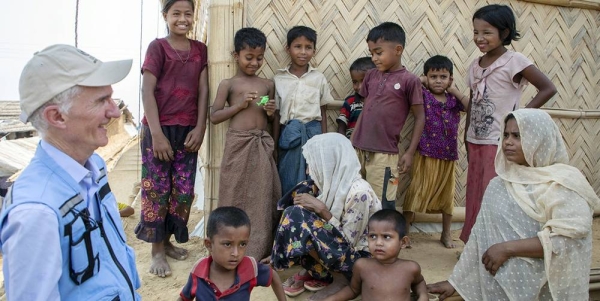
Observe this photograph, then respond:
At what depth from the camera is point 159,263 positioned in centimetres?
346

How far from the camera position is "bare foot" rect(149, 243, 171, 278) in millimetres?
3410

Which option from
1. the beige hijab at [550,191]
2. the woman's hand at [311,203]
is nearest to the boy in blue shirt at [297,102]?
the woman's hand at [311,203]

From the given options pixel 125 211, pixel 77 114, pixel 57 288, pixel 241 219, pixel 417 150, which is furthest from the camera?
pixel 125 211

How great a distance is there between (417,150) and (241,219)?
200cm

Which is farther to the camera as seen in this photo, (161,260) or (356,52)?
(356,52)

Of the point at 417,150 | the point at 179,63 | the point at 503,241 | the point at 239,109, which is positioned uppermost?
the point at 179,63

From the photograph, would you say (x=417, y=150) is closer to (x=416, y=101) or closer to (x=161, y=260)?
(x=416, y=101)

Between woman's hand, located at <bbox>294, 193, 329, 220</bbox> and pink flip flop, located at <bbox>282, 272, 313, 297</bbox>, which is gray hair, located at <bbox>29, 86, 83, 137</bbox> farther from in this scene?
pink flip flop, located at <bbox>282, 272, 313, 297</bbox>

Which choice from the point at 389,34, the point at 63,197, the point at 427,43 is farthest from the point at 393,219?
the point at 427,43

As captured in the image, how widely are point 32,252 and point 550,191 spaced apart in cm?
237

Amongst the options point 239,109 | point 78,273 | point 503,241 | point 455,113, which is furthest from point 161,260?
point 455,113

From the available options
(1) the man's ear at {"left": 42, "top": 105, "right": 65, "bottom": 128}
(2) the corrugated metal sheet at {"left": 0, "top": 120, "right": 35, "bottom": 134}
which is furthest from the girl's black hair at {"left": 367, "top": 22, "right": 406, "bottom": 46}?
(2) the corrugated metal sheet at {"left": 0, "top": 120, "right": 35, "bottom": 134}

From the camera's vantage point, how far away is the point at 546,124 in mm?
2551

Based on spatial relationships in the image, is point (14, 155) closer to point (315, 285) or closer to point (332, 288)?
point (315, 285)
